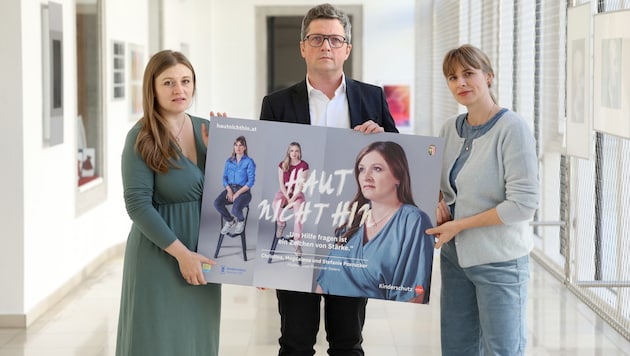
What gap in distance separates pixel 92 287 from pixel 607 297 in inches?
175

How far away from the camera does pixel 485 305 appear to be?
347 cm

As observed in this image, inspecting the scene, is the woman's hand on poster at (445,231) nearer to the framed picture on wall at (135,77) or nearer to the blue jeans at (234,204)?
the blue jeans at (234,204)

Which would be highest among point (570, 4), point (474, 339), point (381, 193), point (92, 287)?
point (570, 4)

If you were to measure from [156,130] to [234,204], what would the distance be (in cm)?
41

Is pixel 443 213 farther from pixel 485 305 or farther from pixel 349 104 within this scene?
pixel 349 104

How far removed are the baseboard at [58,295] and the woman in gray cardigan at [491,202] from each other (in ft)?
13.4

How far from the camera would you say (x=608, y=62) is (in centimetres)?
451

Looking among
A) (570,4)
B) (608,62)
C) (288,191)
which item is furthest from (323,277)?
(570,4)

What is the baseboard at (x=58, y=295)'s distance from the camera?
6.64 metres

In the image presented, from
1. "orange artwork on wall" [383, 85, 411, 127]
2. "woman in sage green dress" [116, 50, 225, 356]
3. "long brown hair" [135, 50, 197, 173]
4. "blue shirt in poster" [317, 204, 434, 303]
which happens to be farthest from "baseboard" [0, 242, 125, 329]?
"orange artwork on wall" [383, 85, 411, 127]

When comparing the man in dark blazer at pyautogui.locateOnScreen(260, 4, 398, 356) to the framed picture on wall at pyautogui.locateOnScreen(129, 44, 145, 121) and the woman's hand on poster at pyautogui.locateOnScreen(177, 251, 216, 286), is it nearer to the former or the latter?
the woman's hand on poster at pyautogui.locateOnScreen(177, 251, 216, 286)

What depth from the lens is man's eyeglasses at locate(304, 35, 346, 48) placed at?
357 centimetres

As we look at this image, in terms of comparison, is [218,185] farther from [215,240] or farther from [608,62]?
[608,62]

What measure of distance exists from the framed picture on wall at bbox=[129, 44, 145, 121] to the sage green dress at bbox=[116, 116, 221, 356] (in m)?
7.23
